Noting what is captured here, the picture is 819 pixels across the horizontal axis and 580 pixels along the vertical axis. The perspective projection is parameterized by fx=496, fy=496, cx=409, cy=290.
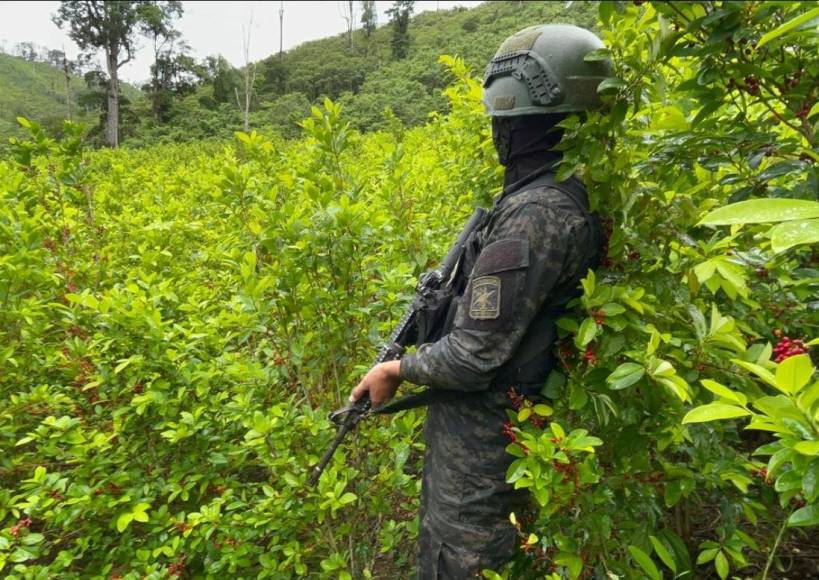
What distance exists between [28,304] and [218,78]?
1611 inches

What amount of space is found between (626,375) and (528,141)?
38.5 inches

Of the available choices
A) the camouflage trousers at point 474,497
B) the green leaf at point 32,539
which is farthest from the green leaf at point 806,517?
the green leaf at point 32,539

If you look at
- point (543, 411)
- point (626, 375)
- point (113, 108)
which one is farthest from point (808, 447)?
point (113, 108)

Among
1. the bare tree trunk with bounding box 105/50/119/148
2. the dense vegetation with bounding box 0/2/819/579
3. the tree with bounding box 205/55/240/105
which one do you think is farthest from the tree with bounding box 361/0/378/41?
the dense vegetation with bounding box 0/2/819/579

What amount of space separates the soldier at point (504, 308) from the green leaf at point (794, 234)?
2.92 feet

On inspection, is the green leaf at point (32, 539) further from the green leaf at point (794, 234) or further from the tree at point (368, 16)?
the tree at point (368, 16)

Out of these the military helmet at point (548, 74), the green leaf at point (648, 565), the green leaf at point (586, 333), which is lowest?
the green leaf at point (648, 565)

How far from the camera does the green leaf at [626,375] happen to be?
1123 millimetres

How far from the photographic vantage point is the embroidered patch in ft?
5.05

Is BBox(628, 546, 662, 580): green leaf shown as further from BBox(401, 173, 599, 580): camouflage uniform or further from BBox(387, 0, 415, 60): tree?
BBox(387, 0, 415, 60): tree

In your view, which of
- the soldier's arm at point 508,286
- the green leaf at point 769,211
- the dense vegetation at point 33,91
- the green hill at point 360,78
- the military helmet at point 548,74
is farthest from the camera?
the dense vegetation at point 33,91

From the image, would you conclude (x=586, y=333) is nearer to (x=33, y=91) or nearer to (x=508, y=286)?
(x=508, y=286)

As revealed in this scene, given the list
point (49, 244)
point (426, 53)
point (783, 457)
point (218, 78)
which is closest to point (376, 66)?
point (426, 53)

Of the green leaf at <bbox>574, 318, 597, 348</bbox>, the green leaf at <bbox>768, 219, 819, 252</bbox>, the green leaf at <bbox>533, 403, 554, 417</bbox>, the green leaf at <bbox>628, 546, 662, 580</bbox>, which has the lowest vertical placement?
the green leaf at <bbox>628, 546, 662, 580</bbox>
